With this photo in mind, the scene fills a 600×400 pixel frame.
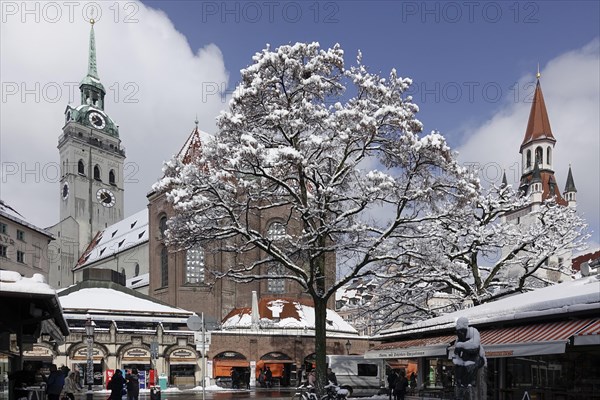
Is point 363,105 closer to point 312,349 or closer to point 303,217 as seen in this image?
point 303,217

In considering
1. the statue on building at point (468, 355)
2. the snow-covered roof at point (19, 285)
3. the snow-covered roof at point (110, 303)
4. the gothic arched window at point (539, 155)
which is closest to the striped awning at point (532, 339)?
the statue on building at point (468, 355)

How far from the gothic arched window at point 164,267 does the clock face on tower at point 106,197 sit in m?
55.2

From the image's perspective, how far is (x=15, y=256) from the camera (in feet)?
189

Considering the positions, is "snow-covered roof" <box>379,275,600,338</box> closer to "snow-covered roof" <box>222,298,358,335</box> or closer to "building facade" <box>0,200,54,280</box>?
"snow-covered roof" <box>222,298,358,335</box>

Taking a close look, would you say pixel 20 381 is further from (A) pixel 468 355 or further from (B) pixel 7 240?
(B) pixel 7 240

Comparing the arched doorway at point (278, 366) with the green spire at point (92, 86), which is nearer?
the arched doorway at point (278, 366)

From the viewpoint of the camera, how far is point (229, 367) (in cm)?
4847

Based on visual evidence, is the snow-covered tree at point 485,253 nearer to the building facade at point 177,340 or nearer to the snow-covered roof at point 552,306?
the snow-covered roof at point 552,306

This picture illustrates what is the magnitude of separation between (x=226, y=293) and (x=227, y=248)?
112 feet

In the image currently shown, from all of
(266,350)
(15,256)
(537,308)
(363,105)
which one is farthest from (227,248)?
(15,256)

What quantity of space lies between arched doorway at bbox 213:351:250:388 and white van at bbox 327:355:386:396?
14.2 m

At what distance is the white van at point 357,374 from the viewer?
33625 millimetres

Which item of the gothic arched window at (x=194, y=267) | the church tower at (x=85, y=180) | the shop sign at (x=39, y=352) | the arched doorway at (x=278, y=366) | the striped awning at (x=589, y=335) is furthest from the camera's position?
the church tower at (x=85, y=180)

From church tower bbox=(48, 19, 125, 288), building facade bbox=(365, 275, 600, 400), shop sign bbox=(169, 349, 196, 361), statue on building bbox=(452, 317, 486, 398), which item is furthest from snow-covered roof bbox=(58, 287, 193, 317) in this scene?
church tower bbox=(48, 19, 125, 288)
